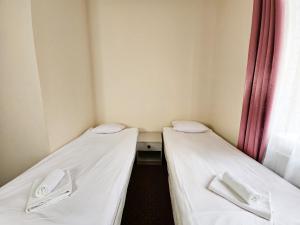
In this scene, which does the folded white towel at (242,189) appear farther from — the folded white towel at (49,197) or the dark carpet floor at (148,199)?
the folded white towel at (49,197)

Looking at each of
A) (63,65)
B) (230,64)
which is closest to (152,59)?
(230,64)

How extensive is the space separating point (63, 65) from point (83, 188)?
4.55 ft

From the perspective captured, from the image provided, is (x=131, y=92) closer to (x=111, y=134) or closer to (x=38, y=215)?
(x=111, y=134)

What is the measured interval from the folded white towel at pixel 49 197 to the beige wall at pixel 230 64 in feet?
5.75

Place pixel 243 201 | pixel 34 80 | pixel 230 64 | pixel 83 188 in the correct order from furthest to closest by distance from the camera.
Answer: pixel 230 64, pixel 34 80, pixel 83 188, pixel 243 201

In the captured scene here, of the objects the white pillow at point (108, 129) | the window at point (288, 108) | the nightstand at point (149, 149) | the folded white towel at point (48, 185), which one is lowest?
the nightstand at point (149, 149)

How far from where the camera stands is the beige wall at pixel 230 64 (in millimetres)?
1739

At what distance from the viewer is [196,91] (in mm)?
2551

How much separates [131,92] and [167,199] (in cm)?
159

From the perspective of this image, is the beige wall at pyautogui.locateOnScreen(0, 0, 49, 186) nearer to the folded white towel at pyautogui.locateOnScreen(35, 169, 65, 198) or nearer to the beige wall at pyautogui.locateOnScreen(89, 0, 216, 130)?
the folded white towel at pyautogui.locateOnScreen(35, 169, 65, 198)

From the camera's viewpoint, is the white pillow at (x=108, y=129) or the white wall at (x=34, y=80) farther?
the white pillow at (x=108, y=129)

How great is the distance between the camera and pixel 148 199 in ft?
5.85

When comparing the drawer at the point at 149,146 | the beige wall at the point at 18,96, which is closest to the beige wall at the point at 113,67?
the beige wall at the point at 18,96

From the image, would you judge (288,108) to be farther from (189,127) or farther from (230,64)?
(189,127)
